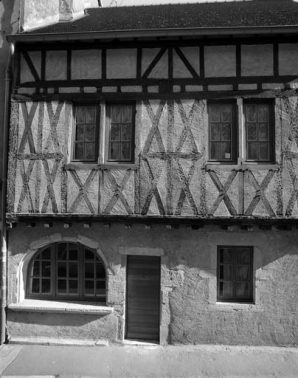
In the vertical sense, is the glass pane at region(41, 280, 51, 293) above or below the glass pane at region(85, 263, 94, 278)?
below

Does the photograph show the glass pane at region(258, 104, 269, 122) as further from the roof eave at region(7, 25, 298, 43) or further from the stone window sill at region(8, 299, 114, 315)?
the stone window sill at region(8, 299, 114, 315)

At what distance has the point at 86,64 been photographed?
625cm

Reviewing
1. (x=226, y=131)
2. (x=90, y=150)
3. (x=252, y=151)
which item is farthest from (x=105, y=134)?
(x=252, y=151)

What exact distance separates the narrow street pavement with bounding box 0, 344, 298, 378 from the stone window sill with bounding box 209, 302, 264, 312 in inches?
26.0

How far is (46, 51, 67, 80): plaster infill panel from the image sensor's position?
20.6 ft

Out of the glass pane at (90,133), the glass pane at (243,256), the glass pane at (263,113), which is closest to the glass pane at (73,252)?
the glass pane at (90,133)

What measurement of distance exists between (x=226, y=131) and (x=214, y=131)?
0.73 feet

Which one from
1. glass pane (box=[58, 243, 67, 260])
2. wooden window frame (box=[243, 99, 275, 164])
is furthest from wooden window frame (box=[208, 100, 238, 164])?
glass pane (box=[58, 243, 67, 260])

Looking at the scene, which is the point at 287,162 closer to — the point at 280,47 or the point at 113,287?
the point at 280,47

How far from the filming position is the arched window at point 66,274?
645 cm

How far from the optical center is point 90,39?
6.07 meters

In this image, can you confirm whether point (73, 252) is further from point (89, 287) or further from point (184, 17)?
point (184, 17)

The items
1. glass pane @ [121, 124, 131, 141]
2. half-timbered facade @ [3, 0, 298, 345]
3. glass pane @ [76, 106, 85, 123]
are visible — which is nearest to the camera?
half-timbered facade @ [3, 0, 298, 345]

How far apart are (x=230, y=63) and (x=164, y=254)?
3693mm
